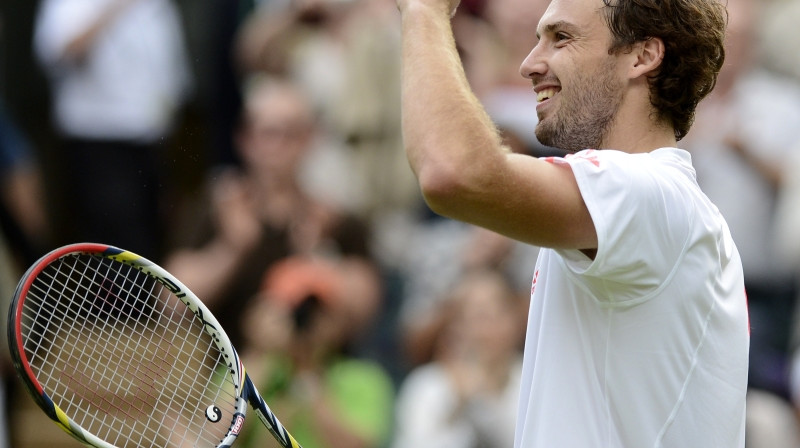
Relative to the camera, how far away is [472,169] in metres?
2.52

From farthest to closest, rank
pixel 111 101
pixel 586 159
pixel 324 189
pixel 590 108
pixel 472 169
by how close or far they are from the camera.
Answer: pixel 111 101 → pixel 324 189 → pixel 590 108 → pixel 586 159 → pixel 472 169

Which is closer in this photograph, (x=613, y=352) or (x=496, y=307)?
(x=613, y=352)

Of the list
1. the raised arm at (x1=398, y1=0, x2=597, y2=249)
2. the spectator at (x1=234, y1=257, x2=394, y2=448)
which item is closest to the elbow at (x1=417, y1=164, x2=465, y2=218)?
the raised arm at (x1=398, y1=0, x2=597, y2=249)

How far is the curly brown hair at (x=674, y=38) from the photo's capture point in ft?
9.57

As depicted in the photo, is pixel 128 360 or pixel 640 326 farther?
pixel 128 360

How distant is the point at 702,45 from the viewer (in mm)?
2963

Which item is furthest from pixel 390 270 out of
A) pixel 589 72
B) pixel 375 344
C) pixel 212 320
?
pixel 589 72

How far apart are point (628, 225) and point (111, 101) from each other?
198 inches

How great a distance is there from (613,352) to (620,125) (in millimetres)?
559

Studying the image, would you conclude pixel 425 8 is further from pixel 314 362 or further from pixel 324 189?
pixel 324 189

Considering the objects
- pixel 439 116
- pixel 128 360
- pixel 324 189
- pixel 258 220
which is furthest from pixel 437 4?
pixel 324 189

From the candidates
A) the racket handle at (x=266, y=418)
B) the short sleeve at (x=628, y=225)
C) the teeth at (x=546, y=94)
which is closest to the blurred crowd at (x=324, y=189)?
the racket handle at (x=266, y=418)

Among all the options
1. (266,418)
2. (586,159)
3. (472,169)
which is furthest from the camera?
(266,418)

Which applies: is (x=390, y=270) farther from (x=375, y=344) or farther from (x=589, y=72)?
(x=589, y=72)
